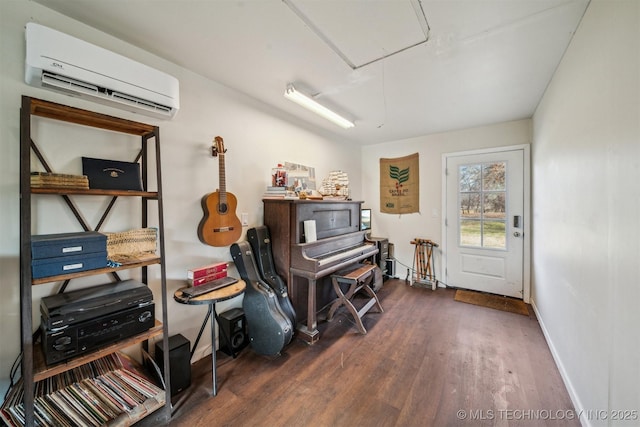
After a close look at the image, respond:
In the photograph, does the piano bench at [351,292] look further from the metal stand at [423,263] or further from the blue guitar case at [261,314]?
the metal stand at [423,263]

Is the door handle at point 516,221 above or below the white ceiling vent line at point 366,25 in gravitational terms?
below

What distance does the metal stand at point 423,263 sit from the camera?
13.0ft

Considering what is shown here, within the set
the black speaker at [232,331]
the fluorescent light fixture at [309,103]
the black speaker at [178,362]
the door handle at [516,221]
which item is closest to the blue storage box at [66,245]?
the black speaker at [178,362]

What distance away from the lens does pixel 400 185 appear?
432 cm

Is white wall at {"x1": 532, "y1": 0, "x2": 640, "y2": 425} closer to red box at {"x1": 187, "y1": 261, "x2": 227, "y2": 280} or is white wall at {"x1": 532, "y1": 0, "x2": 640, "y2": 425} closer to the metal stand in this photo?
the metal stand

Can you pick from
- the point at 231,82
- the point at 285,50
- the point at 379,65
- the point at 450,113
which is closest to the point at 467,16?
the point at 379,65

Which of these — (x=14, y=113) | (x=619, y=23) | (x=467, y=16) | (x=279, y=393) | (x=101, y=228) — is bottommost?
(x=279, y=393)

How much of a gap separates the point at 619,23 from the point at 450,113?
2.01m

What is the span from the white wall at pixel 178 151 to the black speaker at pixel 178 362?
0.76 ft

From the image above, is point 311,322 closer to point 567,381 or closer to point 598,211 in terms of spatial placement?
point 567,381

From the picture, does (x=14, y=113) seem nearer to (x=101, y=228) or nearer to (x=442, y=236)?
(x=101, y=228)

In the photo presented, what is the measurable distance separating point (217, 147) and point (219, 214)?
618 millimetres

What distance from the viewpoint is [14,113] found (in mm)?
1350

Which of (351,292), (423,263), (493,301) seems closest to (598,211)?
(351,292)
